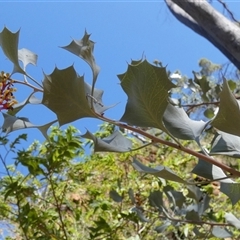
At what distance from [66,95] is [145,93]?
11cm

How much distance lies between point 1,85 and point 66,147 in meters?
0.86

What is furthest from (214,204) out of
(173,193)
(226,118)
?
(226,118)

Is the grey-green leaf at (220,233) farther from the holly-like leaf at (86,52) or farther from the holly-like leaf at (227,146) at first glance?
the holly-like leaf at (86,52)

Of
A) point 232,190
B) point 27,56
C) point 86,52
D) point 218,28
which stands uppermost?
point 218,28

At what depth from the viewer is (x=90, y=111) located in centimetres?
57

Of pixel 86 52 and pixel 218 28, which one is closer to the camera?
pixel 86 52

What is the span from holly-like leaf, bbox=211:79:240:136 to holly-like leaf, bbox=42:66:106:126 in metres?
0.19

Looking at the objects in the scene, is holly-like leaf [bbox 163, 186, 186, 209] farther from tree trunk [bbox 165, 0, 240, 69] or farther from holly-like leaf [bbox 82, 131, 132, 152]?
tree trunk [bbox 165, 0, 240, 69]

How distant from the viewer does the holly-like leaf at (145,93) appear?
19.7 inches

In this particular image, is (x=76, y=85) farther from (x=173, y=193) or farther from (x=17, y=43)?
(x=173, y=193)

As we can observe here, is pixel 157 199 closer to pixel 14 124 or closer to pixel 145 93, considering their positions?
pixel 14 124

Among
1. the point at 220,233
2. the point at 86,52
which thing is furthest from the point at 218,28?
the point at 86,52

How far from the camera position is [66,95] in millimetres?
546

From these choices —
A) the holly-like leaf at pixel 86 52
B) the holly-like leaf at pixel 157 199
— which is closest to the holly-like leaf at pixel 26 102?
the holly-like leaf at pixel 86 52
